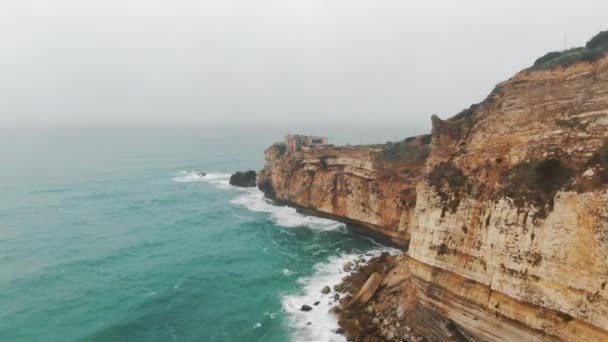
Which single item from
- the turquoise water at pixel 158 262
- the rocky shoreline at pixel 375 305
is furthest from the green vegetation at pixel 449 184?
the turquoise water at pixel 158 262

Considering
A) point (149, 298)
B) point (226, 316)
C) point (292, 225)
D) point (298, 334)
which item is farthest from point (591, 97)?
point (292, 225)

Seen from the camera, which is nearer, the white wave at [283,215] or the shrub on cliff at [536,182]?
the shrub on cliff at [536,182]

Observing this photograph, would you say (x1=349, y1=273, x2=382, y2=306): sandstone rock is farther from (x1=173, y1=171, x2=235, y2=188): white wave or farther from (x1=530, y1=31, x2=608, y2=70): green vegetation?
(x1=173, y1=171, x2=235, y2=188): white wave

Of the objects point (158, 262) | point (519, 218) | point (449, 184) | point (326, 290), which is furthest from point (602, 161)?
point (158, 262)

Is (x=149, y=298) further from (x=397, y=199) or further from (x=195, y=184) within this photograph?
(x=195, y=184)

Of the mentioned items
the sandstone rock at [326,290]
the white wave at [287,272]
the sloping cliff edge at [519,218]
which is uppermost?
the sloping cliff edge at [519,218]

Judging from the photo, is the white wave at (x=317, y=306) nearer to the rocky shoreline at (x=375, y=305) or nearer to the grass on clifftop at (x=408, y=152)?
the rocky shoreline at (x=375, y=305)
